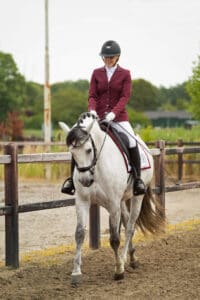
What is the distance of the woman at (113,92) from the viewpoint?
7.07 meters

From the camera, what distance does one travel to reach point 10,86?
83.7 metres

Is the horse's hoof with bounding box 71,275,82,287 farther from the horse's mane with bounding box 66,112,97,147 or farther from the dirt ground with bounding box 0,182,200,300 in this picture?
the horse's mane with bounding box 66,112,97,147

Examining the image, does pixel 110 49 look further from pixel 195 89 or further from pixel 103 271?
pixel 195 89

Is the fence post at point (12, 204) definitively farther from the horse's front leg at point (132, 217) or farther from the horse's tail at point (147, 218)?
the horse's tail at point (147, 218)

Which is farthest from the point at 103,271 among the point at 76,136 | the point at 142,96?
the point at 142,96

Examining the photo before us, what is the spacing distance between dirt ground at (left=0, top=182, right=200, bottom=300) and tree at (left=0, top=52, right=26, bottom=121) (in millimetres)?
70747

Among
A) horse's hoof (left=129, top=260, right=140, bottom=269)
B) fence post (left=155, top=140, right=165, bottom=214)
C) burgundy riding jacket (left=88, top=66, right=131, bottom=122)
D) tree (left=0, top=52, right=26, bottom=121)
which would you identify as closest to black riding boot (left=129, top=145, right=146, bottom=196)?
burgundy riding jacket (left=88, top=66, right=131, bottom=122)

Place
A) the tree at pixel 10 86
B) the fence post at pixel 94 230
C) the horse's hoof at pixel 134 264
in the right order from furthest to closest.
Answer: the tree at pixel 10 86
the fence post at pixel 94 230
the horse's hoof at pixel 134 264

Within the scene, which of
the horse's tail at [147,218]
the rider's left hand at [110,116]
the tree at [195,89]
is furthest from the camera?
the tree at [195,89]

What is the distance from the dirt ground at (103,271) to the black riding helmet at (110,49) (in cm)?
242

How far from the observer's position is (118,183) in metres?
6.68

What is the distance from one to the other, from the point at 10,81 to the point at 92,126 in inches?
3130

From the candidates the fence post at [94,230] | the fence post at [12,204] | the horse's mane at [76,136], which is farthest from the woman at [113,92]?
the fence post at [94,230]

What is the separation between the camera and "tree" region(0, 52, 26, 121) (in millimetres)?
81500
